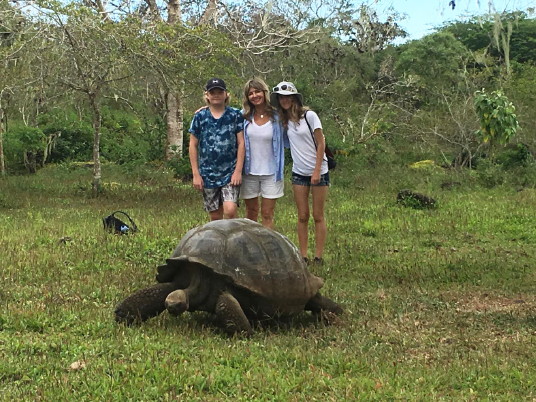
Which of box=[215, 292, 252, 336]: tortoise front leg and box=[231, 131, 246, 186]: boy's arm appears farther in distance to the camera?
box=[231, 131, 246, 186]: boy's arm

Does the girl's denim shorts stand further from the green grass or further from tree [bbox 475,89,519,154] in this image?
tree [bbox 475,89,519,154]

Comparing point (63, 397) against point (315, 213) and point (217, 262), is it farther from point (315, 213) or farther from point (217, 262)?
point (315, 213)

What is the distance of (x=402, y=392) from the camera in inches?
142

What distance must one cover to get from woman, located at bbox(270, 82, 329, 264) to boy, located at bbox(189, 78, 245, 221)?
0.59m

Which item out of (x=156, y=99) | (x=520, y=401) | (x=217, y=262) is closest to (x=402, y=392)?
(x=520, y=401)

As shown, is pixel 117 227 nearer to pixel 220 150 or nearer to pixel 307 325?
pixel 220 150

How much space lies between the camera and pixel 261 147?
21.6 ft

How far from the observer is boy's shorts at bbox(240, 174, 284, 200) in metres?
6.70

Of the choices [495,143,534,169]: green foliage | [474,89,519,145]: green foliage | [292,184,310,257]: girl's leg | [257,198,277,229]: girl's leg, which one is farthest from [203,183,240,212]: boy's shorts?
[495,143,534,169]: green foliage

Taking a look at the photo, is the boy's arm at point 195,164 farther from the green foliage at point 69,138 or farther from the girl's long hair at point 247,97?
the green foliage at point 69,138

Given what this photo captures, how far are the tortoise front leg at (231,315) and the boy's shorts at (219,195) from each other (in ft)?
6.42

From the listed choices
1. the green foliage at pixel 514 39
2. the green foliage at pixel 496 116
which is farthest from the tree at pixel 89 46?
the green foliage at pixel 514 39

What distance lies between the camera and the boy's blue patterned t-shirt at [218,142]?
6488mm

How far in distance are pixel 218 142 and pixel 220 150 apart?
8 cm
